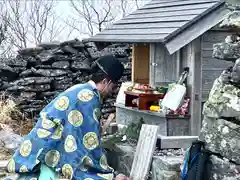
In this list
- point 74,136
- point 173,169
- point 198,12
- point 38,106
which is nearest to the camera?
point 74,136

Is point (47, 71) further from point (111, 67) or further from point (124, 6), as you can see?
point (124, 6)

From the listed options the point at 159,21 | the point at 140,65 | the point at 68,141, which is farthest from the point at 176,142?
the point at 140,65

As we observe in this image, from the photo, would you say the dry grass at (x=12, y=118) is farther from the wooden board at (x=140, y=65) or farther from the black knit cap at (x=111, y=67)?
the black knit cap at (x=111, y=67)

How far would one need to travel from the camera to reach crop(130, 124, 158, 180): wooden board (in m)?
5.24

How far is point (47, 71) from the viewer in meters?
10.3

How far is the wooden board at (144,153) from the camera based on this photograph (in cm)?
524

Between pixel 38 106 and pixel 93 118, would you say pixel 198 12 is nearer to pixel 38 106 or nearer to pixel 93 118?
pixel 93 118

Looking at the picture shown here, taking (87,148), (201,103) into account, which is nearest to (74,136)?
(87,148)

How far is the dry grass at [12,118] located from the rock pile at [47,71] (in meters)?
0.18

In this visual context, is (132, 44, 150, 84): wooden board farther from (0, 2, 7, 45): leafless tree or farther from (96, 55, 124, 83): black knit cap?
(0, 2, 7, 45): leafless tree

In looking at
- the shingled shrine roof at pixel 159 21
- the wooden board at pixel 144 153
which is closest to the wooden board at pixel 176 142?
the wooden board at pixel 144 153

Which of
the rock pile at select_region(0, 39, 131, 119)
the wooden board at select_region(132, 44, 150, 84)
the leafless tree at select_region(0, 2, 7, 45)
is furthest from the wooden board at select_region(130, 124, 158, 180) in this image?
the leafless tree at select_region(0, 2, 7, 45)

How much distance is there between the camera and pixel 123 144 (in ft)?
19.6

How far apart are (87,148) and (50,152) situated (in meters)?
0.32
